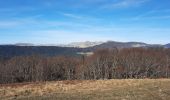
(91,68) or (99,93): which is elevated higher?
(99,93)

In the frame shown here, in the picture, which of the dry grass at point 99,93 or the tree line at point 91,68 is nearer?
the dry grass at point 99,93

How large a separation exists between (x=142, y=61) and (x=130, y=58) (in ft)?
20.3

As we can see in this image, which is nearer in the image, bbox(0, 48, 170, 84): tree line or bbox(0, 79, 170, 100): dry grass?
bbox(0, 79, 170, 100): dry grass

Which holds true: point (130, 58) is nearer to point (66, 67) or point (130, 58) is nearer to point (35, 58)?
point (66, 67)

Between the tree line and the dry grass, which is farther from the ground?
the dry grass

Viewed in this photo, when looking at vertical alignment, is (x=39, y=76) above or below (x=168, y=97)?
below

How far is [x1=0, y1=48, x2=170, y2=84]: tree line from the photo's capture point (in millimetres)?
112625

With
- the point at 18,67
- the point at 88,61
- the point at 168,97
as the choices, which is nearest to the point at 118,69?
the point at 88,61

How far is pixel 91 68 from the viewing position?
118 m

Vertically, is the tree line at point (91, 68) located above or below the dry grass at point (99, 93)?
below

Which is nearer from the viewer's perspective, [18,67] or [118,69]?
[118,69]

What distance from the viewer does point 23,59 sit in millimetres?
134375

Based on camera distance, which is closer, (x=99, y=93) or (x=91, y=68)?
(x=99, y=93)

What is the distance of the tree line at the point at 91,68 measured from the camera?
113 meters
